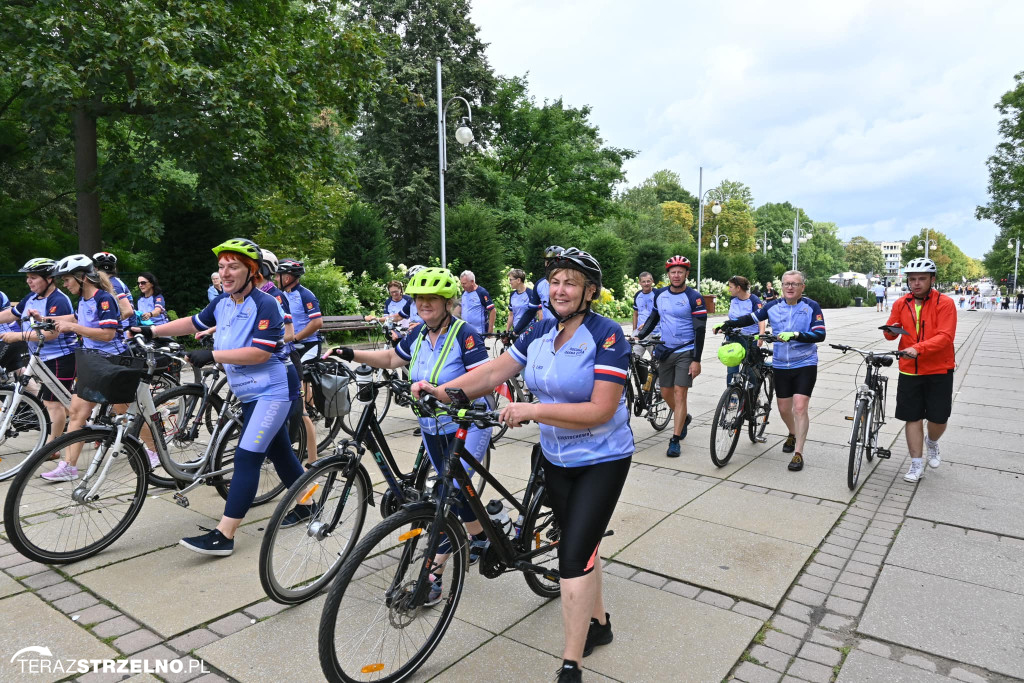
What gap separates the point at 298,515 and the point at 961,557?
4207 millimetres

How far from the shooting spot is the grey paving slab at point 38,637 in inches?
119

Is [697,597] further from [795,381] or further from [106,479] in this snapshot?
[106,479]

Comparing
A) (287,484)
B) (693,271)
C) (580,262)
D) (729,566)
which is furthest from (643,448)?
(693,271)

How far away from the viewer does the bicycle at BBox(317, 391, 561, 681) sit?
2588 mm

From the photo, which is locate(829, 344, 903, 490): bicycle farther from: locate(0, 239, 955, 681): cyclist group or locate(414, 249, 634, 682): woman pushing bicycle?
locate(414, 249, 634, 682): woman pushing bicycle

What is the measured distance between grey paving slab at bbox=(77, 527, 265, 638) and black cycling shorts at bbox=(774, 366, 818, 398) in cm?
500

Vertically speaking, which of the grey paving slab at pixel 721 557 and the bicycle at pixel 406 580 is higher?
the bicycle at pixel 406 580

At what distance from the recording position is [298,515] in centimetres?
344

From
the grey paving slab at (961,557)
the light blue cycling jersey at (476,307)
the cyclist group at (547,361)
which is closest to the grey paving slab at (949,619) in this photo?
the grey paving slab at (961,557)

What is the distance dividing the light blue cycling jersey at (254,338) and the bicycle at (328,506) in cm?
83

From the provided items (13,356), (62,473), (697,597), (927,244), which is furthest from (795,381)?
(927,244)

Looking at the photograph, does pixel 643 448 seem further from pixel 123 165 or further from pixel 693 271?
pixel 693 271

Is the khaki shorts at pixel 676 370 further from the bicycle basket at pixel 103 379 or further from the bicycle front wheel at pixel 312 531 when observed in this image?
the bicycle basket at pixel 103 379

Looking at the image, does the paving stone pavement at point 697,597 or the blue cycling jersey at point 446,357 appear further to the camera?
the blue cycling jersey at point 446,357
